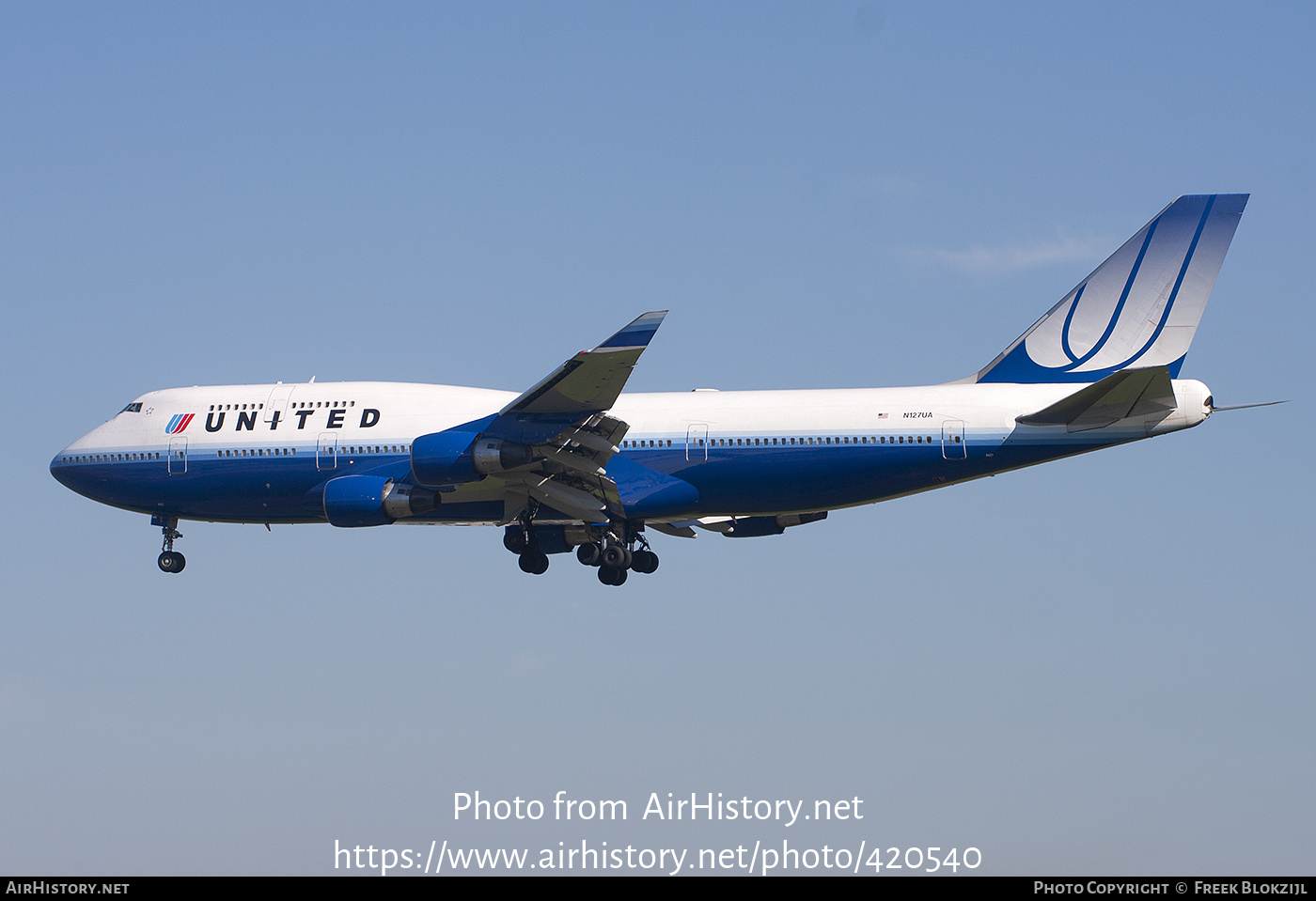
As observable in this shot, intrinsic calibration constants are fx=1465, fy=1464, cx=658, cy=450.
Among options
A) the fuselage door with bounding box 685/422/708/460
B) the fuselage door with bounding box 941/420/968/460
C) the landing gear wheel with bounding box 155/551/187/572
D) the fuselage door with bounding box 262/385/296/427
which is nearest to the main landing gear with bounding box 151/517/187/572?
the landing gear wheel with bounding box 155/551/187/572

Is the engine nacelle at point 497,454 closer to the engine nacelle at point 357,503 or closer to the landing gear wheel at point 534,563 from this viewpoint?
the engine nacelle at point 357,503

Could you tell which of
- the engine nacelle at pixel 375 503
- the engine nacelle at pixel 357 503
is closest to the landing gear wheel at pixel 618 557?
the engine nacelle at pixel 375 503

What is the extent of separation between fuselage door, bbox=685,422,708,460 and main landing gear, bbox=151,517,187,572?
14993 mm

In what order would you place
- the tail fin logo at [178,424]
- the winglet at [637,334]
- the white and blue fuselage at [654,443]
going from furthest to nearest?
the tail fin logo at [178,424] → the white and blue fuselage at [654,443] → the winglet at [637,334]

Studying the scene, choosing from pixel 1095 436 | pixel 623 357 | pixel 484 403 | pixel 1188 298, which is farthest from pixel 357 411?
pixel 1188 298

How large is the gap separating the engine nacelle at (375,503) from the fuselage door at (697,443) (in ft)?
20.5

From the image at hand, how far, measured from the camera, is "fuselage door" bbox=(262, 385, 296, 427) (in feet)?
125

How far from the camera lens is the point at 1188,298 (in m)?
35.1

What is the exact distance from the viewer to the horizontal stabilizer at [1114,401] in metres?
31.0

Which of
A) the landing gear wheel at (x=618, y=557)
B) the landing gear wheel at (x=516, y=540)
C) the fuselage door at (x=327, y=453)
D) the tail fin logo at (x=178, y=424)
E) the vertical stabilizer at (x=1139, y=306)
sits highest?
the vertical stabilizer at (x=1139, y=306)

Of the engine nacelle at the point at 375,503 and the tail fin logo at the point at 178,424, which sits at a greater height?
the tail fin logo at the point at 178,424

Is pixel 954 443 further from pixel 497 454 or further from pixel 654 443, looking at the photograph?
pixel 497 454

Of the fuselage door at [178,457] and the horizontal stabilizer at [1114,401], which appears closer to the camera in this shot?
the horizontal stabilizer at [1114,401]

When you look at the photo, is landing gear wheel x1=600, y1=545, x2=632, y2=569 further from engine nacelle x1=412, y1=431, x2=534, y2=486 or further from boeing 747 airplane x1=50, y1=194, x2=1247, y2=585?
engine nacelle x1=412, y1=431, x2=534, y2=486
